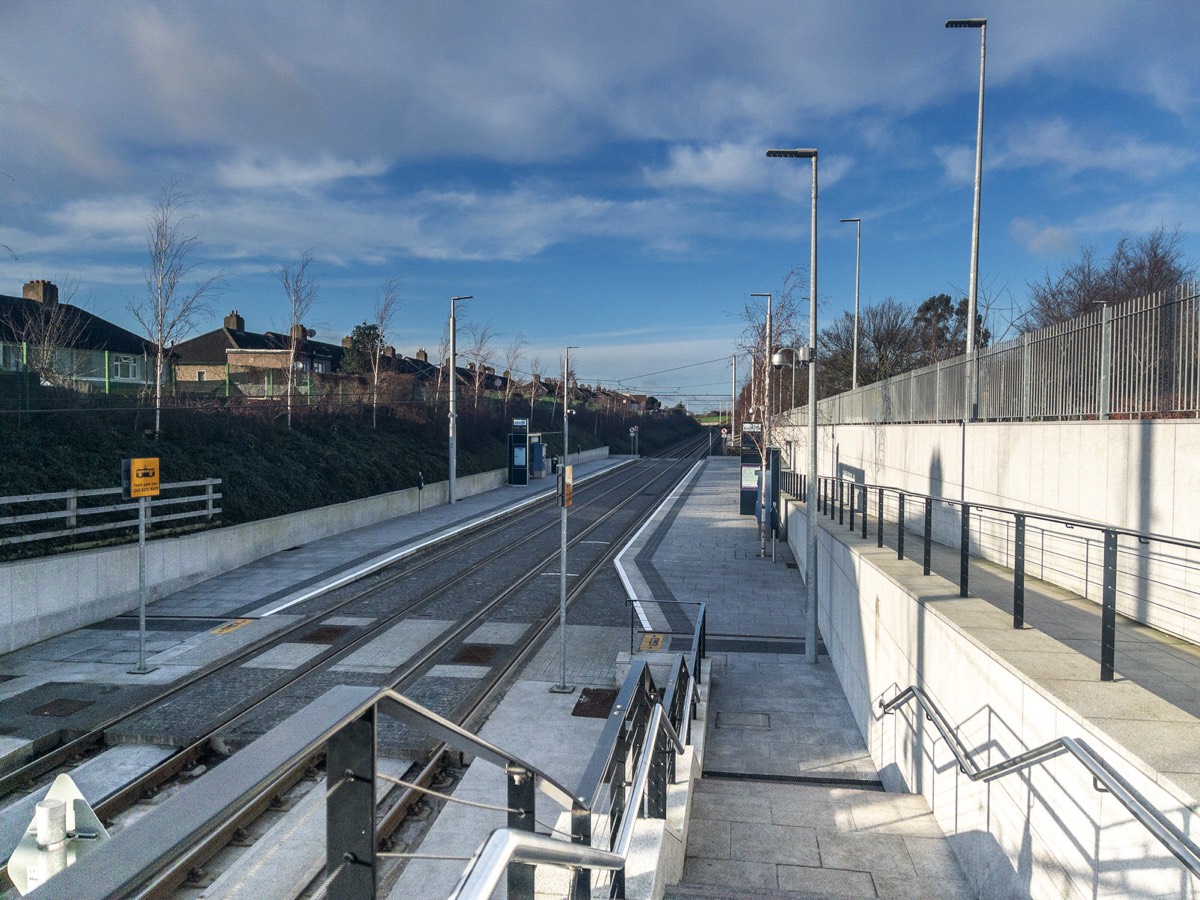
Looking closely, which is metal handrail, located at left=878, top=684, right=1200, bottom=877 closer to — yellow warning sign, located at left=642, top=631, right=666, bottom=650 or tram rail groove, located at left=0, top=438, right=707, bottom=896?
tram rail groove, located at left=0, top=438, right=707, bottom=896

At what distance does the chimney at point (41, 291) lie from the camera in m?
31.9

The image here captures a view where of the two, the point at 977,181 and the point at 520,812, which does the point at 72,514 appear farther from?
the point at 977,181

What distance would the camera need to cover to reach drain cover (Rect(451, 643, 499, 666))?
13188 mm

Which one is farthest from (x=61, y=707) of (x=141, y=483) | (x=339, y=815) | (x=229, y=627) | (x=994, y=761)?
(x=339, y=815)

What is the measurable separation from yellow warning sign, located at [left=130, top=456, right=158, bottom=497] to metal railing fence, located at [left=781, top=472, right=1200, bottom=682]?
1130cm

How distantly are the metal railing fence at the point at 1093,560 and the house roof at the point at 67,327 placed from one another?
926 inches

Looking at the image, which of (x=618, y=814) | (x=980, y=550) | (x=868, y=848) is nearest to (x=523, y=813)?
(x=618, y=814)

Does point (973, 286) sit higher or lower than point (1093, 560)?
higher

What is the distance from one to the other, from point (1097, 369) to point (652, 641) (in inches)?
284

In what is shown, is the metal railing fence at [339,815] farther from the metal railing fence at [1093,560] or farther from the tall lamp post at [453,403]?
the tall lamp post at [453,403]

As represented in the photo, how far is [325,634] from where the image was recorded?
1461 centimetres

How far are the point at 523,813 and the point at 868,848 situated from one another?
446 centimetres

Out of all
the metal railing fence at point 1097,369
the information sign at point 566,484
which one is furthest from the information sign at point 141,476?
the metal railing fence at point 1097,369

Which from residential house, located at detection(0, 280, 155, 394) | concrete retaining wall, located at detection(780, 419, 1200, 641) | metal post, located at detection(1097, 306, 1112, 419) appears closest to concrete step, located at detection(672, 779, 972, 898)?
concrete retaining wall, located at detection(780, 419, 1200, 641)
